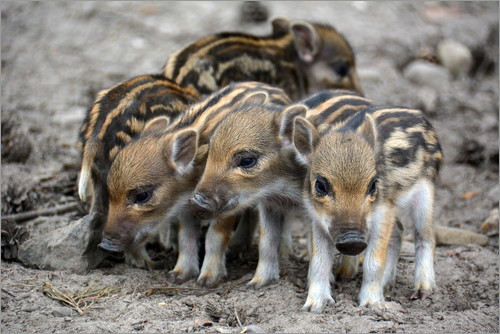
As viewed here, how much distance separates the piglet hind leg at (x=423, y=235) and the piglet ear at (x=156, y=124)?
174cm

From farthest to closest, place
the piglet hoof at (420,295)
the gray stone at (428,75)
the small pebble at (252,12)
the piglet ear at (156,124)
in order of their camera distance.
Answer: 1. the small pebble at (252,12)
2. the gray stone at (428,75)
3. the piglet ear at (156,124)
4. the piglet hoof at (420,295)

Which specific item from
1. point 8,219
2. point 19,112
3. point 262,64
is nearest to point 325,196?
point 8,219

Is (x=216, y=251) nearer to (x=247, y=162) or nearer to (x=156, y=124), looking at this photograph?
(x=247, y=162)

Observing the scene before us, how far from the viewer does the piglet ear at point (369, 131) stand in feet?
14.0

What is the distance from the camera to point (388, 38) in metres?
9.48

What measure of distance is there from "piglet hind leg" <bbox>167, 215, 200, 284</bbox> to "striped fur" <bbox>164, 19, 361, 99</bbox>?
1.49 metres

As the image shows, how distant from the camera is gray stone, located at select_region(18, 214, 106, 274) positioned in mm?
4664

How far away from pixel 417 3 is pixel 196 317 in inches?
296

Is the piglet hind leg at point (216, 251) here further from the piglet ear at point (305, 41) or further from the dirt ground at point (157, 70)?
the piglet ear at point (305, 41)

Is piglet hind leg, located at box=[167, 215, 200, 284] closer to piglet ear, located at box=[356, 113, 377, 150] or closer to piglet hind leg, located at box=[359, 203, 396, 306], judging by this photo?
piglet hind leg, located at box=[359, 203, 396, 306]

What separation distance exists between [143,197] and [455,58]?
5.67 meters

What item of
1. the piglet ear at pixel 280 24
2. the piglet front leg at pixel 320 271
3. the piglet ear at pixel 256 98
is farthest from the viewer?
the piglet ear at pixel 280 24

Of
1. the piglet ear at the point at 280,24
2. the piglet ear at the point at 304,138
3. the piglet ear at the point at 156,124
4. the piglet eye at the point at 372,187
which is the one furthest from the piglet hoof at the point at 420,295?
the piglet ear at the point at 280,24

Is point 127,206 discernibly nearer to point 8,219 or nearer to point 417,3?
point 8,219
